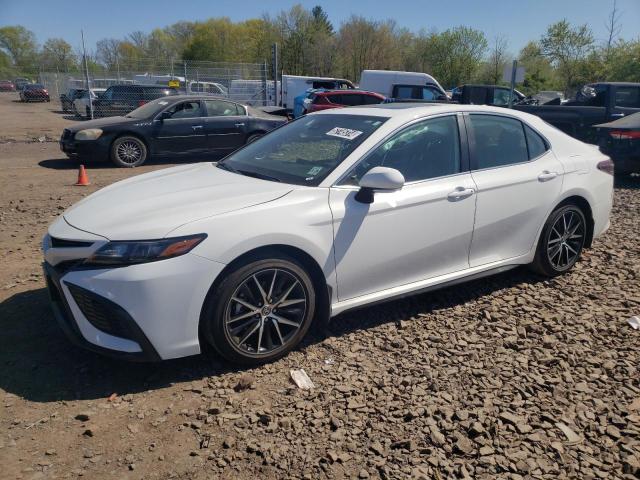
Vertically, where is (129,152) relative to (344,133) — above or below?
below

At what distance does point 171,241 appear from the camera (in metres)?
2.85

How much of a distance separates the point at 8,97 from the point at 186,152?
1534 inches

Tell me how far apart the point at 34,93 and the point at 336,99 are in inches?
1129

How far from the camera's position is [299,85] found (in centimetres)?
2523

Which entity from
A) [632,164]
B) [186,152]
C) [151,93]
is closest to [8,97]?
[151,93]

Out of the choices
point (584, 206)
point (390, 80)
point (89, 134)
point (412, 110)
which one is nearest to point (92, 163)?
point (89, 134)

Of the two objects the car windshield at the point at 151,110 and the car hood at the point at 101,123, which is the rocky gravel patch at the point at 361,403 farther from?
the car windshield at the point at 151,110

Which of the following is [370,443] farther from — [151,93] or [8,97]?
[8,97]

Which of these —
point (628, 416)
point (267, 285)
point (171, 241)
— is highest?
point (171, 241)

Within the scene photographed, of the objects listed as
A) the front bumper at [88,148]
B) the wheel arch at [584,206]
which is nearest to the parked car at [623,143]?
the wheel arch at [584,206]

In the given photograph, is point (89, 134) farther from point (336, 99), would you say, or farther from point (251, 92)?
point (251, 92)

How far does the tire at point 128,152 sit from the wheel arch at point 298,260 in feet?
28.3

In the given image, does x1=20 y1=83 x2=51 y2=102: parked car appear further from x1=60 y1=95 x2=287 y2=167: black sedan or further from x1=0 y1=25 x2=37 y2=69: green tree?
x1=0 y1=25 x2=37 y2=69: green tree

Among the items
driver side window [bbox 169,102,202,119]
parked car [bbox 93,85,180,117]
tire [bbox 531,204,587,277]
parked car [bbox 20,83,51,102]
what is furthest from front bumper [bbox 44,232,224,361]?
parked car [bbox 20,83,51,102]
